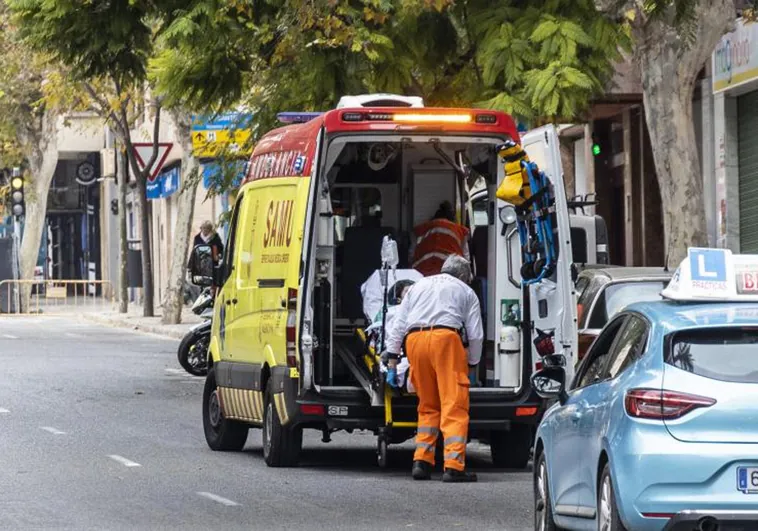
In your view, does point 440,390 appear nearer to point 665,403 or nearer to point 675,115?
point 665,403

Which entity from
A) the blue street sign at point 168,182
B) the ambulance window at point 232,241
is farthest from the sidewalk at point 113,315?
the ambulance window at point 232,241

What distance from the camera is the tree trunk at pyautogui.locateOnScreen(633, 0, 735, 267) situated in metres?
21.4

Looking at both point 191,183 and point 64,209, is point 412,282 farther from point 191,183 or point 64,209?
point 64,209

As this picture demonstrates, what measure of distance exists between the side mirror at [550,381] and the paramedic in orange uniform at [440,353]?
3692mm

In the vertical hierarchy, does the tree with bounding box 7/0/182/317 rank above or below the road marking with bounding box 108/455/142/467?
above

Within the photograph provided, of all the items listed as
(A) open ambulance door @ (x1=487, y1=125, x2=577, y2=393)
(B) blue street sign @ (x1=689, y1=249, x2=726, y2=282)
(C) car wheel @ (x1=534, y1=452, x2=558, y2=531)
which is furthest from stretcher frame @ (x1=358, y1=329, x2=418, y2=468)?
(B) blue street sign @ (x1=689, y1=249, x2=726, y2=282)

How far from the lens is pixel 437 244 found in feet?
51.7

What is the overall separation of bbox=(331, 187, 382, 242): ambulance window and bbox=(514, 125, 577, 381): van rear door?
2481 millimetres

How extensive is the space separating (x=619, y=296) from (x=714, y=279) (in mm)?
7109

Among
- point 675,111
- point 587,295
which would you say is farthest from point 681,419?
point 675,111

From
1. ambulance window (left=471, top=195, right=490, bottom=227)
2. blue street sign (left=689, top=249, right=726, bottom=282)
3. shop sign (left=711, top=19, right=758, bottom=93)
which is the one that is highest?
shop sign (left=711, top=19, right=758, bottom=93)

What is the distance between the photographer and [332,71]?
20.1 metres

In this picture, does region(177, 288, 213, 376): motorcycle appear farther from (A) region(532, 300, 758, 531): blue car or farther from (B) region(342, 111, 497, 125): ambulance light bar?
(A) region(532, 300, 758, 531): blue car

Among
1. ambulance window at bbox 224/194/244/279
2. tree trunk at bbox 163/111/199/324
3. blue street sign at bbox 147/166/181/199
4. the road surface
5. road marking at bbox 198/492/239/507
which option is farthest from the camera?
blue street sign at bbox 147/166/181/199
